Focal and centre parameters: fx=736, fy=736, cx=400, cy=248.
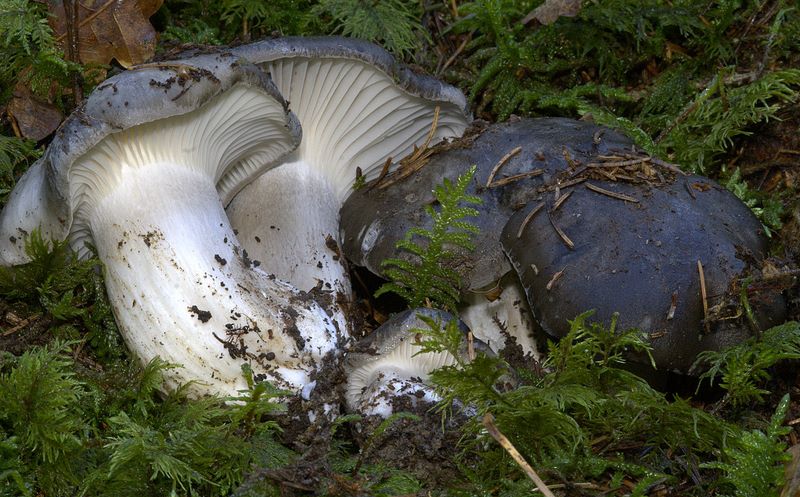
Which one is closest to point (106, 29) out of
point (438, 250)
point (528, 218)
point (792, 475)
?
point (438, 250)

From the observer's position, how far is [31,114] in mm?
3254

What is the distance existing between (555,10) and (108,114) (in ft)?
8.03

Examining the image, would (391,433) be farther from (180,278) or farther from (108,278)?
(108,278)

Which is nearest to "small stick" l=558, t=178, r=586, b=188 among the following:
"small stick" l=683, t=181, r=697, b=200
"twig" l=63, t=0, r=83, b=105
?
Result: "small stick" l=683, t=181, r=697, b=200

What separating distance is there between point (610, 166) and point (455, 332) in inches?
47.0

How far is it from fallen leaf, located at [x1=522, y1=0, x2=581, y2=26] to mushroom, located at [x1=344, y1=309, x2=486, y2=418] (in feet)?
6.45

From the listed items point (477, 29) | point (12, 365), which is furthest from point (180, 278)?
point (477, 29)

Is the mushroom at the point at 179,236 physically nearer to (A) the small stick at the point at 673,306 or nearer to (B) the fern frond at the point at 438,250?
(B) the fern frond at the point at 438,250

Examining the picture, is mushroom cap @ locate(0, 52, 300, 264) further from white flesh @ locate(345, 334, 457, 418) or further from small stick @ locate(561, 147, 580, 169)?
small stick @ locate(561, 147, 580, 169)

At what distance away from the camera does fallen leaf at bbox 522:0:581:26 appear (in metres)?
3.82

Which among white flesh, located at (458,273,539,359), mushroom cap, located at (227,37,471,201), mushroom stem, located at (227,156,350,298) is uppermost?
mushroom cap, located at (227,37,471,201)

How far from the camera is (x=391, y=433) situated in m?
2.41

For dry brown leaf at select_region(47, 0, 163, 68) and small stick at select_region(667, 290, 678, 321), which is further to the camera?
dry brown leaf at select_region(47, 0, 163, 68)

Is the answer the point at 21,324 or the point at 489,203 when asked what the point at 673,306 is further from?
the point at 21,324
